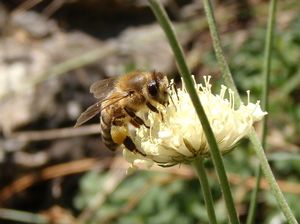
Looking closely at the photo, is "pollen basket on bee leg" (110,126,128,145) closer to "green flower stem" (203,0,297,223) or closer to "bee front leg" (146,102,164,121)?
"bee front leg" (146,102,164,121)

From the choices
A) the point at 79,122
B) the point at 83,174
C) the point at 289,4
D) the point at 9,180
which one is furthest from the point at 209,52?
the point at 79,122

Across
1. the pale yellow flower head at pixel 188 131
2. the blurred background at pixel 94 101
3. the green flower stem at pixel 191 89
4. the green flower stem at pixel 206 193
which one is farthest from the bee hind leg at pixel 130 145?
the blurred background at pixel 94 101

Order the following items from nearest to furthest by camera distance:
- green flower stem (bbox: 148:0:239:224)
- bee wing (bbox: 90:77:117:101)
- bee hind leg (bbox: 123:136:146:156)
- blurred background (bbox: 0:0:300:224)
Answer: green flower stem (bbox: 148:0:239:224), bee hind leg (bbox: 123:136:146:156), bee wing (bbox: 90:77:117:101), blurred background (bbox: 0:0:300:224)

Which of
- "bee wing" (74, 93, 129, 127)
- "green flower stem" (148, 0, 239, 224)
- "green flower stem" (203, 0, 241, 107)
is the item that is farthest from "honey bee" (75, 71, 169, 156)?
"green flower stem" (148, 0, 239, 224)

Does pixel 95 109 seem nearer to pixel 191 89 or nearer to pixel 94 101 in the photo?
pixel 191 89

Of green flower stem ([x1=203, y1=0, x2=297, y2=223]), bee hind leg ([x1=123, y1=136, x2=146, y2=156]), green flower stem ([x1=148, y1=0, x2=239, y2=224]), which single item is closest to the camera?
green flower stem ([x1=148, y1=0, x2=239, y2=224])

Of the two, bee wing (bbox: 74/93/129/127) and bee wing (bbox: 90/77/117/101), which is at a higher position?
bee wing (bbox: 90/77/117/101)

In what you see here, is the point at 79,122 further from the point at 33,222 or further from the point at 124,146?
the point at 33,222

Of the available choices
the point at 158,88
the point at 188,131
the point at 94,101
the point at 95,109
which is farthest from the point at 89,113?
the point at 94,101
